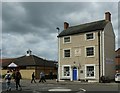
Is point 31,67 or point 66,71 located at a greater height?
point 31,67

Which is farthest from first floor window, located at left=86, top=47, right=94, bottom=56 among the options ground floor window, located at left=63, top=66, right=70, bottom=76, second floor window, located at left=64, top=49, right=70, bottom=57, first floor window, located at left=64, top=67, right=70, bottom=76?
first floor window, located at left=64, top=67, right=70, bottom=76

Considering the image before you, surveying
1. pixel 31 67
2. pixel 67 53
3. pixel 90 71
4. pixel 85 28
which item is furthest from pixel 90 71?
pixel 31 67

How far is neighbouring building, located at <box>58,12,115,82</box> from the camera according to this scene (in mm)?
41844

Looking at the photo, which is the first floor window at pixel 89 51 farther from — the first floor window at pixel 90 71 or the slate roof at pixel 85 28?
the slate roof at pixel 85 28

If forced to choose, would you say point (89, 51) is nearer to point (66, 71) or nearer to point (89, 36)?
point (89, 36)

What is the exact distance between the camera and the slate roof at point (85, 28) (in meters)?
43.1

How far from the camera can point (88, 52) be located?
43344mm

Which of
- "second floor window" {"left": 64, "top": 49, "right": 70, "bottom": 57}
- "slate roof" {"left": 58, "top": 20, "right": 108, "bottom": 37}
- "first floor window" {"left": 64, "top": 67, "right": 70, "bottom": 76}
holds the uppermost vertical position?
"slate roof" {"left": 58, "top": 20, "right": 108, "bottom": 37}

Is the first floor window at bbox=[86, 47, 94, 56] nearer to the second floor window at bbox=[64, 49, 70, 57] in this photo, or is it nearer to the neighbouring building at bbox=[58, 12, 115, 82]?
the neighbouring building at bbox=[58, 12, 115, 82]

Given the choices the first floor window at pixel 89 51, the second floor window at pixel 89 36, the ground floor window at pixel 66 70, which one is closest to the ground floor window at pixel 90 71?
the first floor window at pixel 89 51

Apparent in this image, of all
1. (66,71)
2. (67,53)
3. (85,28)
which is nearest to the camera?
(85,28)

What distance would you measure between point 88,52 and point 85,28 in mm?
4479

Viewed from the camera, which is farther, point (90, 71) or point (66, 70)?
point (66, 70)

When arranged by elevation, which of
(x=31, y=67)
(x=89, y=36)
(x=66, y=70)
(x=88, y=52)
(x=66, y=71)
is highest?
(x=89, y=36)
